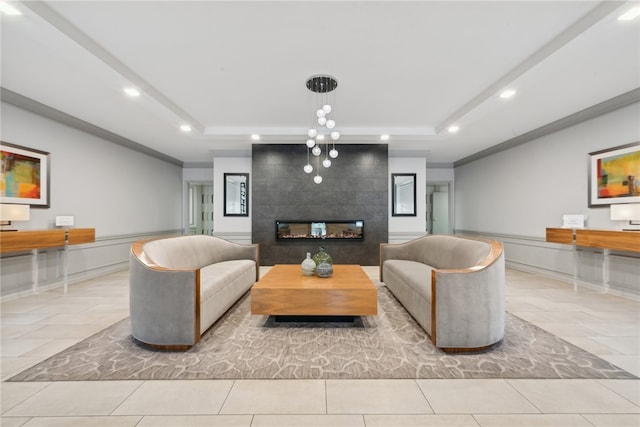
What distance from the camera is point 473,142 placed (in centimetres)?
594

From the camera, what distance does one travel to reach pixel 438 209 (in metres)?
9.08

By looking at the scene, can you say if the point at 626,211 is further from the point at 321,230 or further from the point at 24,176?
the point at 24,176

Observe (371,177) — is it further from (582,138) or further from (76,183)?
(76,183)

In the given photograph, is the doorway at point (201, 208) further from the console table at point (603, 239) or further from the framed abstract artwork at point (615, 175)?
the framed abstract artwork at point (615, 175)

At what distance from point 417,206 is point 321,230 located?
253 cm

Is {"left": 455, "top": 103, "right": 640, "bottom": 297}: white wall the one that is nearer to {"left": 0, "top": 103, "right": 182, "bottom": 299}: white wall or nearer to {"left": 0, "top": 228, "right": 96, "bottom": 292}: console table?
{"left": 0, "top": 228, "right": 96, "bottom": 292}: console table

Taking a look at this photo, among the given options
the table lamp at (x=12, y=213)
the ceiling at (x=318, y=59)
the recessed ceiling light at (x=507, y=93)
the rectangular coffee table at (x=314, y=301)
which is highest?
the ceiling at (x=318, y=59)

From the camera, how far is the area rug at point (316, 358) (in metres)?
2.00

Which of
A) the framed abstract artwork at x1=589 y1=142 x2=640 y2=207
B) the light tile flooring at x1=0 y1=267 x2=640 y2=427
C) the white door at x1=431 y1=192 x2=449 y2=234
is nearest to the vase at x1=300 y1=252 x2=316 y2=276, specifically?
the light tile flooring at x1=0 y1=267 x2=640 y2=427

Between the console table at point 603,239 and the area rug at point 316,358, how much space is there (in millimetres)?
1911
